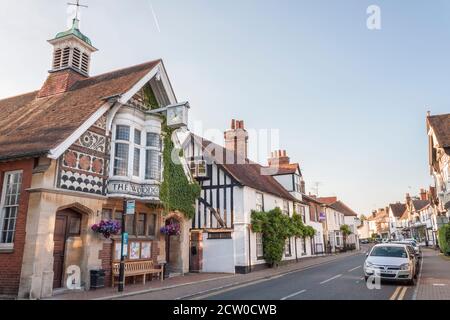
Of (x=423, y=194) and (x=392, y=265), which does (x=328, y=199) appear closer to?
(x=423, y=194)

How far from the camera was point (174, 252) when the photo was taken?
19875mm

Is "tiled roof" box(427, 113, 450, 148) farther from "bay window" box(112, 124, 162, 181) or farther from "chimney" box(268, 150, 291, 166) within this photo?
"bay window" box(112, 124, 162, 181)

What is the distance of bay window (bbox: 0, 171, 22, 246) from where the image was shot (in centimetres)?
1261

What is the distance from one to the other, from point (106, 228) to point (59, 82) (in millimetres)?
9170

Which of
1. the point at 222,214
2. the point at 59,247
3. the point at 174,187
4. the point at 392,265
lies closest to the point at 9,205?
the point at 59,247

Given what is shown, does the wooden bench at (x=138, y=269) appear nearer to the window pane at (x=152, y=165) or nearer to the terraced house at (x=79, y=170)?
the terraced house at (x=79, y=170)

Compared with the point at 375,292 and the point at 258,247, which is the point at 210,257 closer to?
the point at 258,247

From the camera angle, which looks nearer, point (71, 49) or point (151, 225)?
point (151, 225)

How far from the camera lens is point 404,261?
44.4ft

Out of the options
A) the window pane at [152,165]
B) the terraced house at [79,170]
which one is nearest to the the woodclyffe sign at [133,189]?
the terraced house at [79,170]

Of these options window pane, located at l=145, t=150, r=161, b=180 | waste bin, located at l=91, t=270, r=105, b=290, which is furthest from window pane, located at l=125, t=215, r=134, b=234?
waste bin, located at l=91, t=270, r=105, b=290

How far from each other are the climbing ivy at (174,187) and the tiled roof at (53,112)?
334cm

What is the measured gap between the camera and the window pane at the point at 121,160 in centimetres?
1530
